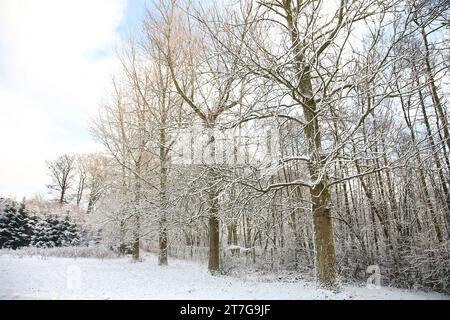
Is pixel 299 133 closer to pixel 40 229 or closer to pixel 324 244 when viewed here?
pixel 324 244

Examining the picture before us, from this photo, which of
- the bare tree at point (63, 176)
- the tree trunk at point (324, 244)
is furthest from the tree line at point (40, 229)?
the tree trunk at point (324, 244)

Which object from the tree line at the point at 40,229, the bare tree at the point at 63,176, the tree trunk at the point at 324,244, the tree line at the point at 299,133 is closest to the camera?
the tree line at the point at 299,133

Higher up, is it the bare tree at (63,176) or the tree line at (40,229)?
the bare tree at (63,176)

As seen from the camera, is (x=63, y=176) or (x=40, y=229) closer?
(x=40, y=229)

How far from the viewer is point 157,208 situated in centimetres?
784

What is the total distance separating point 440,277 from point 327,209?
3670 millimetres

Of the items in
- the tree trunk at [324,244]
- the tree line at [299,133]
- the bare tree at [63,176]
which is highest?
the bare tree at [63,176]

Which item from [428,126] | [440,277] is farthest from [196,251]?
[428,126]

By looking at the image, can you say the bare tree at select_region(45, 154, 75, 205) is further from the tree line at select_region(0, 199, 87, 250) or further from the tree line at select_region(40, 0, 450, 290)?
the tree line at select_region(40, 0, 450, 290)

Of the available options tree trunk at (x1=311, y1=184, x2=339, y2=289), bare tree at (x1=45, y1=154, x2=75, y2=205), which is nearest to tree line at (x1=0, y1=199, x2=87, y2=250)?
bare tree at (x1=45, y1=154, x2=75, y2=205)

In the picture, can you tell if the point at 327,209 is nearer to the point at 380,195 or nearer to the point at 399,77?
the point at 399,77

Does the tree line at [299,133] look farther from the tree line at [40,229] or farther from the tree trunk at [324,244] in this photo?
the tree line at [40,229]

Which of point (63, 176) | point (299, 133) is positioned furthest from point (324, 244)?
point (63, 176)

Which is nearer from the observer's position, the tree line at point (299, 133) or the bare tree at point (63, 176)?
the tree line at point (299, 133)
